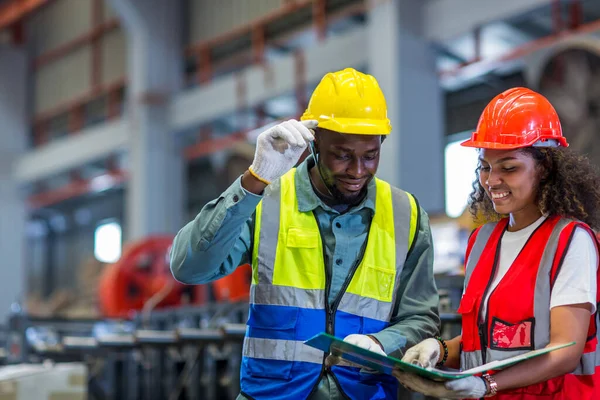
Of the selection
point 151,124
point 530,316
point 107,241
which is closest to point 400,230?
point 530,316

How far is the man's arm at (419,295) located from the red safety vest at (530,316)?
0.18 m

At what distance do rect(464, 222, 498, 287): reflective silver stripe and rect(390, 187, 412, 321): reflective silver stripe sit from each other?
0.19 meters

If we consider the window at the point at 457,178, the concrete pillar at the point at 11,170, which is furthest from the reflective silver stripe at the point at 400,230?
the concrete pillar at the point at 11,170

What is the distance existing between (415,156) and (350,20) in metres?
3.29

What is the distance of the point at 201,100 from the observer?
11930 millimetres

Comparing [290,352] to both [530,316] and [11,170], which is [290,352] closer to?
[530,316]

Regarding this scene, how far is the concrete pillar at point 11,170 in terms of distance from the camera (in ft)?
52.2

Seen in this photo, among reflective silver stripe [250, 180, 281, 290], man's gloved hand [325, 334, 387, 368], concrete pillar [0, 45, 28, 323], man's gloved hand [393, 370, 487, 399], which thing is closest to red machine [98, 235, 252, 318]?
concrete pillar [0, 45, 28, 323]

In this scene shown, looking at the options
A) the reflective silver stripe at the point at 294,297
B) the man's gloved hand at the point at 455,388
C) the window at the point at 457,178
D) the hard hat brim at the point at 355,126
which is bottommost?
the man's gloved hand at the point at 455,388

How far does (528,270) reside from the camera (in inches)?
72.9

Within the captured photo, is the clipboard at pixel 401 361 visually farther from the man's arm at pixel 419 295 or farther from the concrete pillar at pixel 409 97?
the concrete pillar at pixel 409 97

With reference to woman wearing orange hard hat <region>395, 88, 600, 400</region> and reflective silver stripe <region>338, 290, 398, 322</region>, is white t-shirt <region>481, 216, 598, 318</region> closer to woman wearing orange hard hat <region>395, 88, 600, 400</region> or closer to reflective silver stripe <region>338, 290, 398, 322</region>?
woman wearing orange hard hat <region>395, 88, 600, 400</region>

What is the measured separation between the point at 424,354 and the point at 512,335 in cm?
22

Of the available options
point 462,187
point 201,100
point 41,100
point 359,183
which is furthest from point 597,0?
point 41,100
